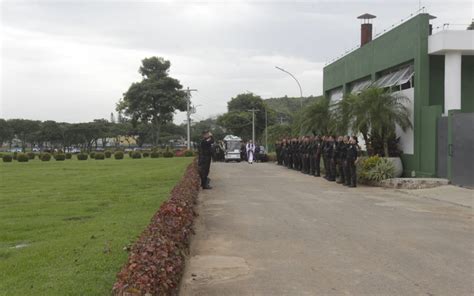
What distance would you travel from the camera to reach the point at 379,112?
18.7m

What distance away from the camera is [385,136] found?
19531mm

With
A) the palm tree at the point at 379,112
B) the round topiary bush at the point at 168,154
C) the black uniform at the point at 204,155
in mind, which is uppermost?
the palm tree at the point at 379,112

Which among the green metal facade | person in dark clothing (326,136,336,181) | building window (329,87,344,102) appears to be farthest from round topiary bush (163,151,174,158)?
person in dark clothing (326,136,336,181)

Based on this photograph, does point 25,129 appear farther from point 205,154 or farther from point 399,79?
point 205,154

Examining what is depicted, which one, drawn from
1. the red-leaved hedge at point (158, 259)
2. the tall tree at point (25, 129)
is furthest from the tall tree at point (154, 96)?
the red-leaved hedge at point (158, 259)

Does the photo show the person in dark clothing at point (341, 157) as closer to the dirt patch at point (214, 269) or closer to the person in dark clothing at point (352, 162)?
the person in dark clothing at point (352, 162)

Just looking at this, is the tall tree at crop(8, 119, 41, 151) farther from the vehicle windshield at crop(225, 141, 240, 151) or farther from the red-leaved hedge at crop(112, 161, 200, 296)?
the red-leaved hedge at crop(112, 161, 200, 296)

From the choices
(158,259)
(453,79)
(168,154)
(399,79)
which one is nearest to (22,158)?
(168,154)

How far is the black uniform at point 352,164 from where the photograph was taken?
1738cm

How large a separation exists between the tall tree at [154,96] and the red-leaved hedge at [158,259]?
53635 millimetres

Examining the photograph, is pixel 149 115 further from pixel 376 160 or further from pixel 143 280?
pixel 143 280

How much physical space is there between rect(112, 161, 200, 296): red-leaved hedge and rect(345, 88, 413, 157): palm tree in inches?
491

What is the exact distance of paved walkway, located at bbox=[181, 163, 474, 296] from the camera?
5.97 m

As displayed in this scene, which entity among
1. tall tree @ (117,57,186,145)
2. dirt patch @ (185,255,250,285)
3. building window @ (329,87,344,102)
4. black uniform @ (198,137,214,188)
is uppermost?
tall tree @ (117,57,186,145)
